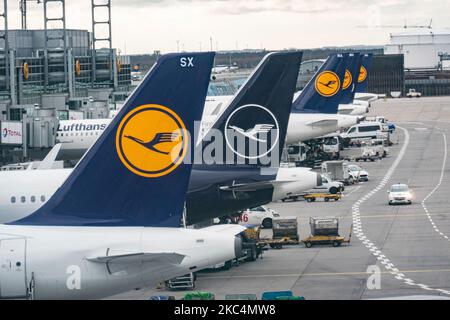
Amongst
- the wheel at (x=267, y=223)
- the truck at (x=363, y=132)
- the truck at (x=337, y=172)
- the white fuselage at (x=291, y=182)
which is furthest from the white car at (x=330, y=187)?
the truck at (x=363, y=132)

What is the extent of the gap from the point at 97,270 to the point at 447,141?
3608 inches

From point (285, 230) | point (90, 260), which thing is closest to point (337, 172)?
point (285, 230)

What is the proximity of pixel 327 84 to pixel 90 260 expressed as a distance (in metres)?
65.3

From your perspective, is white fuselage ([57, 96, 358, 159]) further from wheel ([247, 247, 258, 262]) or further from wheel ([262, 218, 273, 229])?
wheel ([247, 247, 258, 262])

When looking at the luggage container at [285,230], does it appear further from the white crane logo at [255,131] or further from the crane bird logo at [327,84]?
the crane bird logo at [327,84]

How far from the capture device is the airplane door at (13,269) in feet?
70.8

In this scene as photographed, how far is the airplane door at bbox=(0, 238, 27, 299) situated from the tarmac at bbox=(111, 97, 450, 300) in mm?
12819

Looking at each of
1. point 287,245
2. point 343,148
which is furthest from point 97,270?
point 343,148

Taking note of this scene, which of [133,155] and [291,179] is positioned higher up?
[133,155]

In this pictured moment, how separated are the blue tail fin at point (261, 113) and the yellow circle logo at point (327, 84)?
43.4 metres

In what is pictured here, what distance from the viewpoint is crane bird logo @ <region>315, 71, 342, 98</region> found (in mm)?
84625

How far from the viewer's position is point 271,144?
135ft

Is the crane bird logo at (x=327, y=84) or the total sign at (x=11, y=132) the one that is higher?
the crane bird logo at (x=327, y=84)

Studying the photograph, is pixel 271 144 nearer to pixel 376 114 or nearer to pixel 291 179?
pixel 291 179
